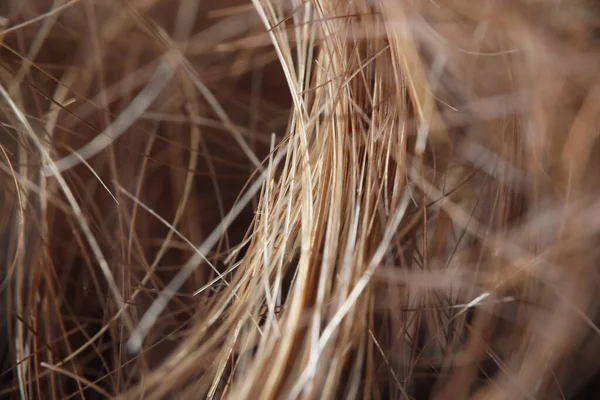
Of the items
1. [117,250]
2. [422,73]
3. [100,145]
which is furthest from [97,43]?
[422,73]

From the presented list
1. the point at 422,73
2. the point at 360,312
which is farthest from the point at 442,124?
the point at 360,312

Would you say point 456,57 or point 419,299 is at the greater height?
point 456,57

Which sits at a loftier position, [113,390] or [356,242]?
[356,242]

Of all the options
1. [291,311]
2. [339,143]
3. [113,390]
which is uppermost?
[339,143]

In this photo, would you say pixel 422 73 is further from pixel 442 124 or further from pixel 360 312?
pixel 360 312

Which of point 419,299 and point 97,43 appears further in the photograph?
point 97,43

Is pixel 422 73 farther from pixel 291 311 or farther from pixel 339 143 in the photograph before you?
pixel 291 311
